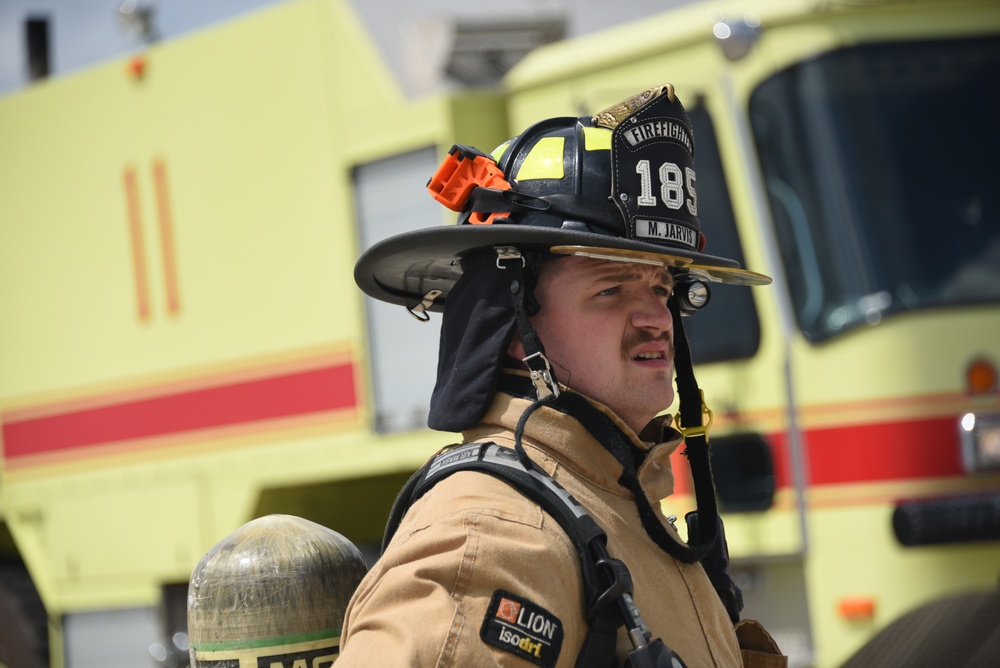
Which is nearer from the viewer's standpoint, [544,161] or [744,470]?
[544,161]

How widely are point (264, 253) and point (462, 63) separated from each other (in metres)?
1.24

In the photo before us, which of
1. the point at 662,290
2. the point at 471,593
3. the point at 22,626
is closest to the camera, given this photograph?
the point at 471,593

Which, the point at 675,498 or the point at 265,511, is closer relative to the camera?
the point at 675,498

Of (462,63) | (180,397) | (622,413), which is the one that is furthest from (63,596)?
(622,413)

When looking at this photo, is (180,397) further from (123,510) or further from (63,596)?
(63,596)

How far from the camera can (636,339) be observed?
2.35 metres

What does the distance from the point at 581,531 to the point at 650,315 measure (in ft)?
A: 1.74

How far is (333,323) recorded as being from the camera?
557 cm

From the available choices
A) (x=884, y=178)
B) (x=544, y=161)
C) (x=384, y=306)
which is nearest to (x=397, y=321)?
(x=384, y=306)

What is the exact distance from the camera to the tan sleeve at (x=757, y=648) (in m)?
2.51

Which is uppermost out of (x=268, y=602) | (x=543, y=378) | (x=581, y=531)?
(x=543, y=378)

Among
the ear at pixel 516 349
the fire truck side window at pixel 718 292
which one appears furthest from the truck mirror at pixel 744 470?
the ear at pixel 516 349

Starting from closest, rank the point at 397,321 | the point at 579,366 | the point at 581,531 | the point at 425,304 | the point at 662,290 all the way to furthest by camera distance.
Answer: the point at 581,531, the point at 579,366, the point at 662,290, the point at 425,304, the point at 397,321

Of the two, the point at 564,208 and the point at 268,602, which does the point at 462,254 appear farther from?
the point at 268,602
